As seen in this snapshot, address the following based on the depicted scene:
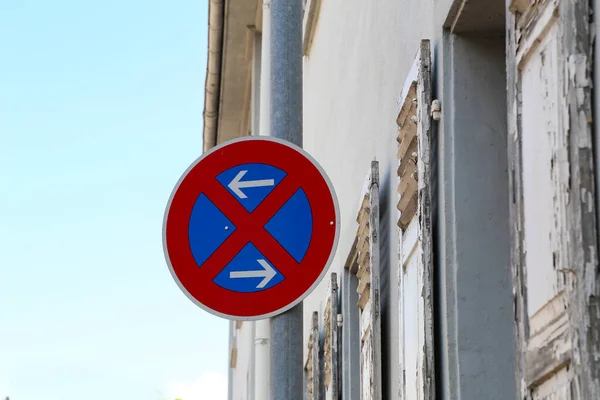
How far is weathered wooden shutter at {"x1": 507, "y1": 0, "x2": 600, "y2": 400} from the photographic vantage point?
2664 mm

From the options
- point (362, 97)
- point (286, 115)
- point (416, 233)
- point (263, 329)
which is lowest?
point (416, 233)

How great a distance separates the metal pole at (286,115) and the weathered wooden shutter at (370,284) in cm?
161

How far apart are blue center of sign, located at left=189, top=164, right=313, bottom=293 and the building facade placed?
49cm

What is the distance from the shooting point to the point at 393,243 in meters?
5.72

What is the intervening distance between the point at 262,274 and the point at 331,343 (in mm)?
3702

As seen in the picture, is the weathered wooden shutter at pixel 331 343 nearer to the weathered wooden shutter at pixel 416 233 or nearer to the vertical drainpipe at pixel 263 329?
the weathered wooden shutter at pixel 416 233

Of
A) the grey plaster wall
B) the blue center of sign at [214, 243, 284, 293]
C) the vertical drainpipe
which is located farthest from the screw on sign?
the vertical drainpipe

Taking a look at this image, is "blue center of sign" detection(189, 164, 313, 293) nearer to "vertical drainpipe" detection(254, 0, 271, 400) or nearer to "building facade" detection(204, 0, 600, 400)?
"building facade" detection(204, 0, 600, 400)

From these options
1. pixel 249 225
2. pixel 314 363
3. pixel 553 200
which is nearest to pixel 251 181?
pixel 249 225

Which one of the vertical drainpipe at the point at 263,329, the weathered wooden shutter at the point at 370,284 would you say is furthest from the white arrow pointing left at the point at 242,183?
the vertical drainpipe at the point at 263,329

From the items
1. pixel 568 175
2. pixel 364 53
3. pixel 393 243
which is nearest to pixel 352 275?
pixel 364 53

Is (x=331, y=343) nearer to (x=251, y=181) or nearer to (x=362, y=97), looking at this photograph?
(x=362, y=97)

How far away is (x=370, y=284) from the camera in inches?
235

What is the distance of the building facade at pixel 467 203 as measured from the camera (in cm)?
277
